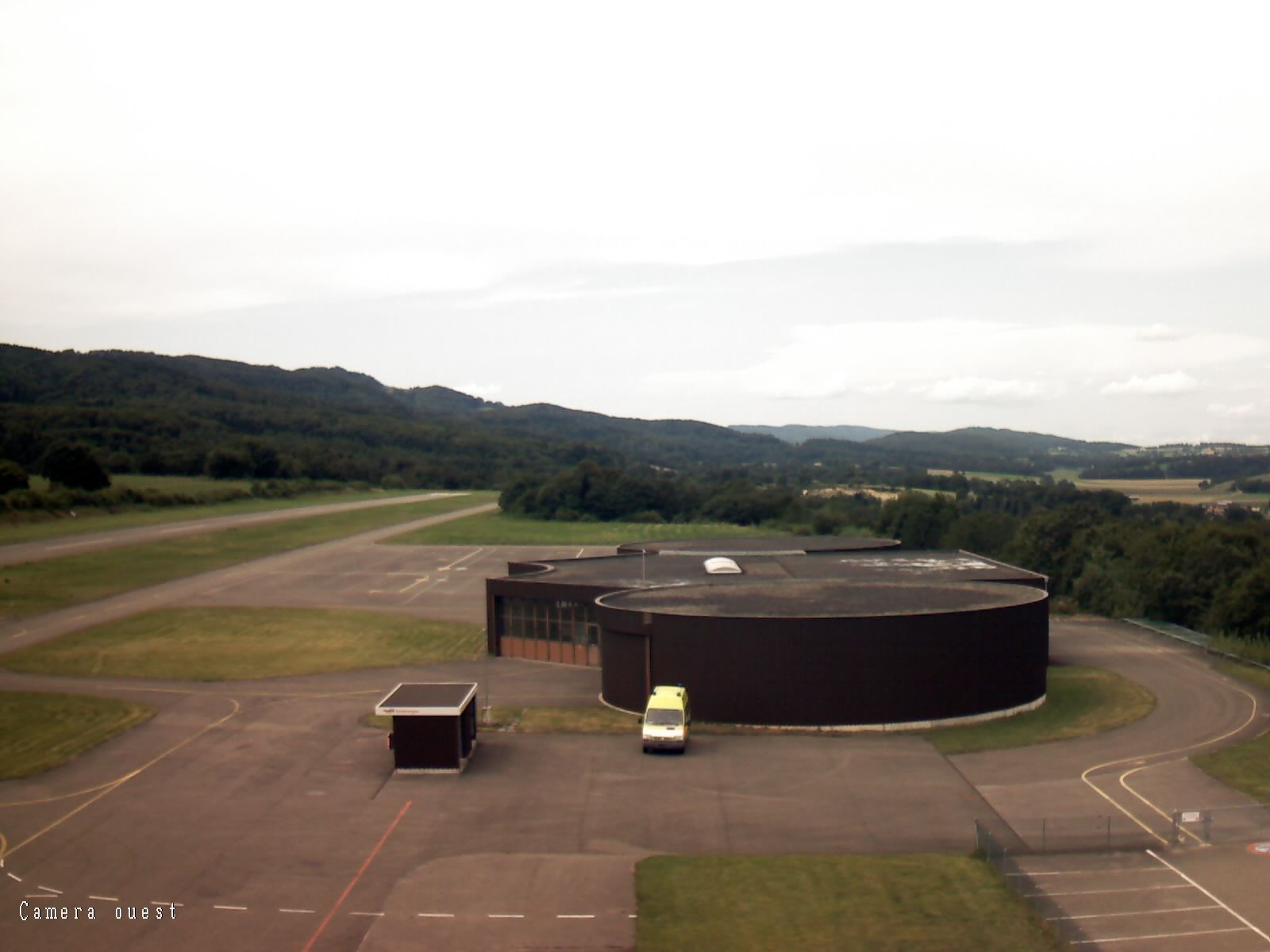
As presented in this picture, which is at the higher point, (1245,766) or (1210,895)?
(1210,895)

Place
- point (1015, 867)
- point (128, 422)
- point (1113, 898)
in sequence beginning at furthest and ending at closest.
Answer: point (128, 422) < point (1015, 867) < point (1113, 898)

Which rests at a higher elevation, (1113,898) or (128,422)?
(128,422)

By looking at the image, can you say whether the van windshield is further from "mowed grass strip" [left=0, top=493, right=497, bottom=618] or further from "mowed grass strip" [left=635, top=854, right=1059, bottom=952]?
"mowed grass strip" [left=0, top=493, right=497, bottom=618]

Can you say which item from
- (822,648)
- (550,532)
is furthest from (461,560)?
(822,648)

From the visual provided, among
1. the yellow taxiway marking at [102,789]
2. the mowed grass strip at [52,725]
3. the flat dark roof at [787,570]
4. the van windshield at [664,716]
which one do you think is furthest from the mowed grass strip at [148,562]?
the van windshield at [664,716]

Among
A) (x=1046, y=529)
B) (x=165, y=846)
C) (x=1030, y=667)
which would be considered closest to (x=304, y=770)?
(x=165, y=846)

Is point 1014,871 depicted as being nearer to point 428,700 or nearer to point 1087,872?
point 1087,872

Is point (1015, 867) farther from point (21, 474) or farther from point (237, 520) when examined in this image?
point (21, 474)
